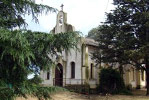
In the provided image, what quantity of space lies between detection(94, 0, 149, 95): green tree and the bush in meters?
2.72

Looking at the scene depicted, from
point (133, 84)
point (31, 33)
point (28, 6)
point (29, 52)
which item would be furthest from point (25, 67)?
point (133, 84)

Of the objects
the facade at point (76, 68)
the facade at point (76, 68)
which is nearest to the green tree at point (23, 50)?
the facade at point (76, 68)

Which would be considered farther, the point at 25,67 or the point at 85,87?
the point at 85,87

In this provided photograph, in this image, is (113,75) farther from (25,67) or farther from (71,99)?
(25,67)

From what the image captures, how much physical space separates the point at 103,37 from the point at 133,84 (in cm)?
1302

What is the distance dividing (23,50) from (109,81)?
22130 mm

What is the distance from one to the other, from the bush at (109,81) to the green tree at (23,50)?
20.5 metres

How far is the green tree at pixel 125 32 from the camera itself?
21.7m

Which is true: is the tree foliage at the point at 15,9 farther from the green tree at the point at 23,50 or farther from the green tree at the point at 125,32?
the green tree at the point at 125,32

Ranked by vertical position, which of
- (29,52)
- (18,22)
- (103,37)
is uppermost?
(103,37)

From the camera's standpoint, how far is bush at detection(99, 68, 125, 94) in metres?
25.3

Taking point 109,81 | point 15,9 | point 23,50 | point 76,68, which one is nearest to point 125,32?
point 109,81

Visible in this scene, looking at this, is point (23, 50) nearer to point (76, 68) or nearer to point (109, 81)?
point (109, 81)

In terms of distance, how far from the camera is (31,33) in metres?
4.89
